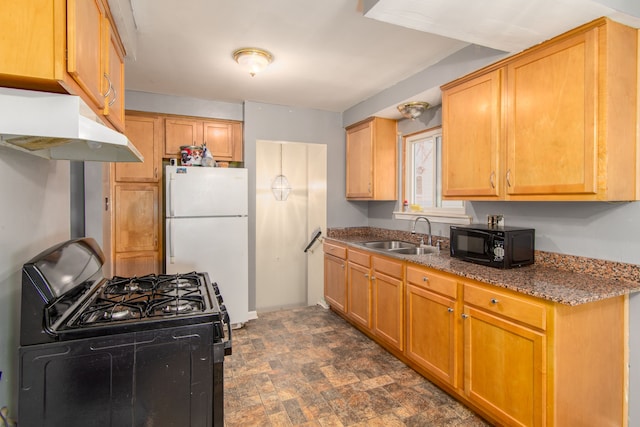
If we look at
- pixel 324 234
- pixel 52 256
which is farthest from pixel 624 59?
pixel 324 234

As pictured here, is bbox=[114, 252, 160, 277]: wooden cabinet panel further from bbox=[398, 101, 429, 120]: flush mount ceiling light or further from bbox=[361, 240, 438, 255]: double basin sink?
bbox=[398, 101, 429, 120]: flush mount ceiling light

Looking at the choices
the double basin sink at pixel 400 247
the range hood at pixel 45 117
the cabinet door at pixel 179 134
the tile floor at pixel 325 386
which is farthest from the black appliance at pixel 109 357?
the cabinet door at pixel 179 134

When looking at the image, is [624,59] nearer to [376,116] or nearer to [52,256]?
[376,116]

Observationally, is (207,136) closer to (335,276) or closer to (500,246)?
(335,276)

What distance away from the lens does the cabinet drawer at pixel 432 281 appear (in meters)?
2.19

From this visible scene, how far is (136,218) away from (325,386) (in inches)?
98.8

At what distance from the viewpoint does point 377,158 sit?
3693mm

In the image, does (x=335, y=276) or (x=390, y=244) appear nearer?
(x=390, y=244)

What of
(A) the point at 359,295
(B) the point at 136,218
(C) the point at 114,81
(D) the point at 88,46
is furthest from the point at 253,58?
(A) the point at 359,295

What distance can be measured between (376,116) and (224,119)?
5.58ft

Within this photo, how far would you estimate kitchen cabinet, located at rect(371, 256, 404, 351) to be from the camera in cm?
272

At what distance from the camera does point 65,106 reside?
3.38ft

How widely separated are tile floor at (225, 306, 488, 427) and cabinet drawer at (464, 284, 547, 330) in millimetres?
735

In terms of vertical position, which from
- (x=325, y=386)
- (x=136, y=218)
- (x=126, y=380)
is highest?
(x=136, y=218)
